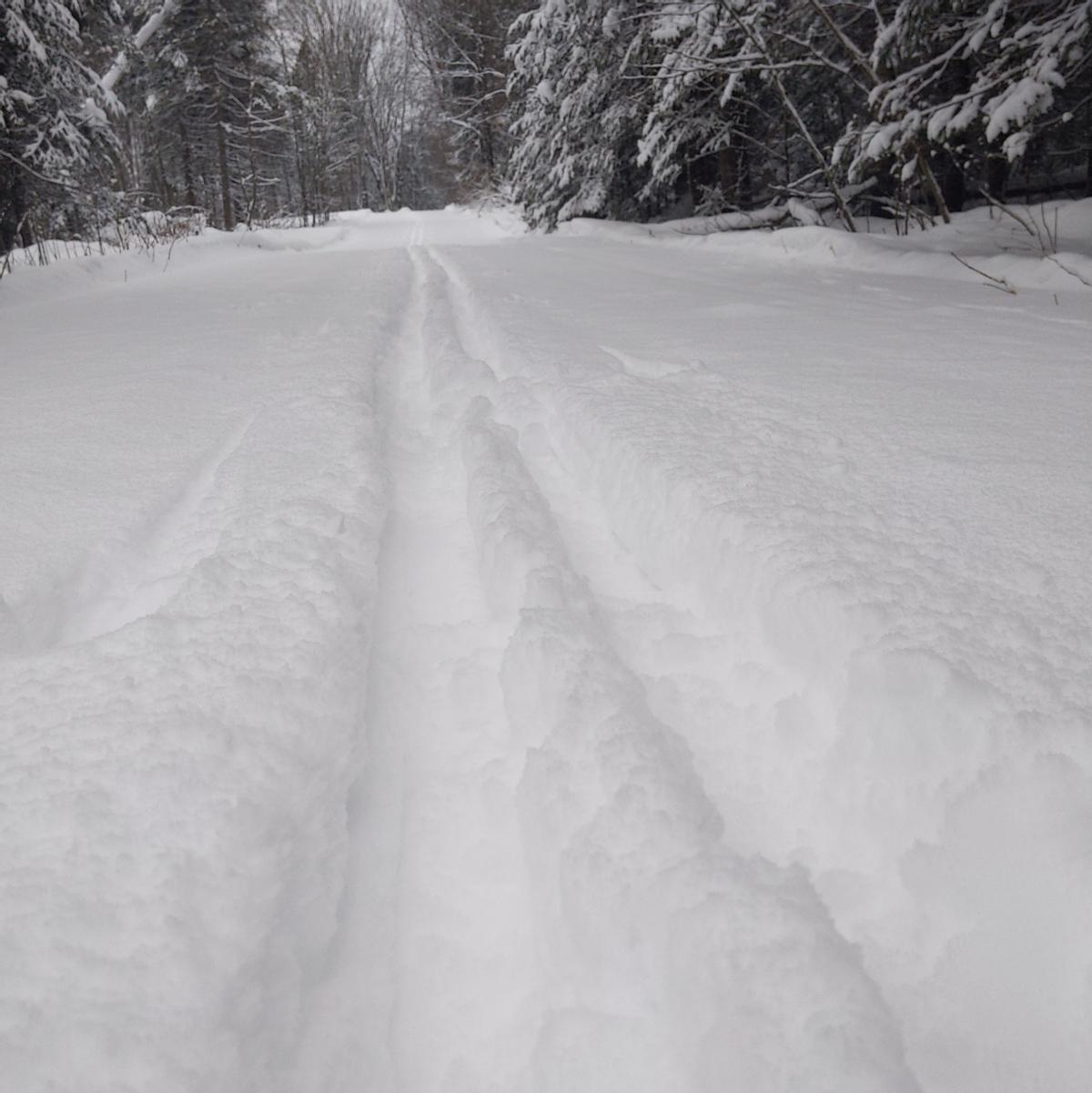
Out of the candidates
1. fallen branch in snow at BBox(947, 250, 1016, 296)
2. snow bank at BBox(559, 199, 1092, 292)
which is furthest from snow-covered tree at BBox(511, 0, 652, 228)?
fallen branch in snow at BBox(947, 250, 1016, 296)

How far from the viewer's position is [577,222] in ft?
37.3

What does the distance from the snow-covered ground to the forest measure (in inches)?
146

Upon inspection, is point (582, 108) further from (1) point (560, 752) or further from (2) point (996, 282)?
(1) point (560, 752)

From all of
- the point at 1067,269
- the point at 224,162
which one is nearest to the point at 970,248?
the point at 1067,269

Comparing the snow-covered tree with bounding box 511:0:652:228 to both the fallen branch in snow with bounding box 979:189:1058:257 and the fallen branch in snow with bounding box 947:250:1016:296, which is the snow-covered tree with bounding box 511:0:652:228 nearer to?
the fallen branch in snow with bounding box 979:189:1058:257

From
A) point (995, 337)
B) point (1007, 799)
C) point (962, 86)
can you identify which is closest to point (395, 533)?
point (1007, 799)

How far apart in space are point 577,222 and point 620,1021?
12.2 metres

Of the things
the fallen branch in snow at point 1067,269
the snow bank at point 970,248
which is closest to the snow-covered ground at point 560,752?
the fallen branch in snow at point 1067,269

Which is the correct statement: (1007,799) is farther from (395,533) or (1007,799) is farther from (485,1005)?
(395,533)

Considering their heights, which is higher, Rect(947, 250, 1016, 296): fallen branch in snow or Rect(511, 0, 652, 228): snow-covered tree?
Rect(511, 0, 652, 228): snow-covered tree

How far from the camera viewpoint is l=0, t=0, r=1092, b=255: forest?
4.71 metres

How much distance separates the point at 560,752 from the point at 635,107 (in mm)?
10287

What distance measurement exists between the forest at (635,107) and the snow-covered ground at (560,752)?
371 cm

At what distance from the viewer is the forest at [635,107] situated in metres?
4.71
